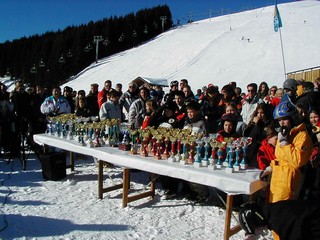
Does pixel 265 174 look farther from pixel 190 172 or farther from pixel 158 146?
pixel 158 146

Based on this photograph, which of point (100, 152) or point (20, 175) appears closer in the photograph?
point (100, 152)

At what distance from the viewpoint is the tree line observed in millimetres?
40312

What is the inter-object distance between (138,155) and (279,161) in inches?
81.3

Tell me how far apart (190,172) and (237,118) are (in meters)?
1.38

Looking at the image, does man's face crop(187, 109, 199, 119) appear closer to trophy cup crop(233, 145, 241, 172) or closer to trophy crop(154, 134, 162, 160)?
trophy crop(154, 134, 162, 160)

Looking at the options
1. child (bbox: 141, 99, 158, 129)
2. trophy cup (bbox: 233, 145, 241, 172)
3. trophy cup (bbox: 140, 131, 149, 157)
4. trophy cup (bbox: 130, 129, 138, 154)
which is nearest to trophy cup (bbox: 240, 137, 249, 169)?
trophy cup (bbox: 233, 145, 241, 172)

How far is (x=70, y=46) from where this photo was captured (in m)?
43.9

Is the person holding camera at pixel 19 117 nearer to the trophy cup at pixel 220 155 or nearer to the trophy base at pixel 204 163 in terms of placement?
the trophy base at pixel 204 163

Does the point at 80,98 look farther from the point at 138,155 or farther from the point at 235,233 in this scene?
the point at 235,233

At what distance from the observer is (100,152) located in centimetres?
522

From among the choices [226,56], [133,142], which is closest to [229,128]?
[133,142]

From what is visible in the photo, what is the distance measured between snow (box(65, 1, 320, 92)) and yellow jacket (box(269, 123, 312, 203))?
1765 cm

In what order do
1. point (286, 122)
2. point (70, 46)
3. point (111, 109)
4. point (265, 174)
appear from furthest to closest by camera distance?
point (70, 46) < point (111, 109) < point (265, 174) < point (286, 122)

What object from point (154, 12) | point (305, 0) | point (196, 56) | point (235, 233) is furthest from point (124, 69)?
point (305, 0)
